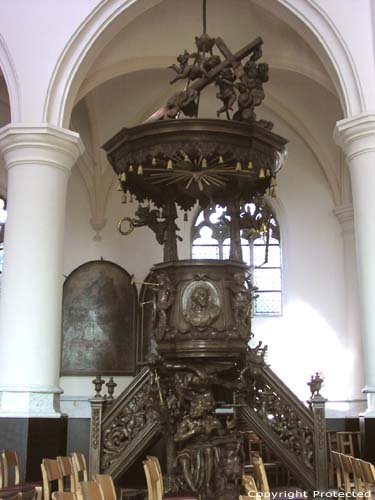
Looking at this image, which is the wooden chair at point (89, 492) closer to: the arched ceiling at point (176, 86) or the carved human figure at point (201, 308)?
the carved human figure at point (201, 308)

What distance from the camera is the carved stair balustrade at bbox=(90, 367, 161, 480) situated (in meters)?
9.28

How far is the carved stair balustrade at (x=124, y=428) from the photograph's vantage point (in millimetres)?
9281

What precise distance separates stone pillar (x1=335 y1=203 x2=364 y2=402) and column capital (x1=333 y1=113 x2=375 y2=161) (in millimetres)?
4715

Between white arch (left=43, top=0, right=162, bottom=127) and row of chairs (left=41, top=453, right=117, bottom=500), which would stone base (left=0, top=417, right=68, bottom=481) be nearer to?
row of chairs (left=41, top=453, right=117, bottom=500)

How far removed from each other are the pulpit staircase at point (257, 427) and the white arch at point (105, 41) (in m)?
3.98

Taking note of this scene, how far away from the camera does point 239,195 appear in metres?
9.86

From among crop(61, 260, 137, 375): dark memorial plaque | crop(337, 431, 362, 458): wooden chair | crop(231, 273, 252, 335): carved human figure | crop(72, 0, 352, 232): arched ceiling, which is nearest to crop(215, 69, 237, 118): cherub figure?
crop(231, 273, 252, 335): carved human figure

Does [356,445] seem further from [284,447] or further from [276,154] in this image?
[276,154]

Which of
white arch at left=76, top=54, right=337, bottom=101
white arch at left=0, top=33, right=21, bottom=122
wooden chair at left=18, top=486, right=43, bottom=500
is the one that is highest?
white arch at left=76, top=54, right=337, bottom=101

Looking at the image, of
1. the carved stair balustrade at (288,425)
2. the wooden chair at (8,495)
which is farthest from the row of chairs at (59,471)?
the carved stair balustrade at (288,425)

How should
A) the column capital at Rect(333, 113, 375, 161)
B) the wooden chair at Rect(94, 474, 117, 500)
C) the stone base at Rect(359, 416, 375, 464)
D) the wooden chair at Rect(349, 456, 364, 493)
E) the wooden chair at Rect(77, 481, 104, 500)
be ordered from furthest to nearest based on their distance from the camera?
1. the column capital at Rect(333, 113, 375, 161)
2. the stone base at Rect(359, 416, 375, 464)
3. the wooden chair at Rect(349, 456, 364, 493)
4. the wooden chair at Rect(94, 474, 117, 500)
5. the wooden chair at Rect(77, 481, 104, 500)

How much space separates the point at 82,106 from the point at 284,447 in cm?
813

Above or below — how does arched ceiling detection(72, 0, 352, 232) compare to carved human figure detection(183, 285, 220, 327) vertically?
above

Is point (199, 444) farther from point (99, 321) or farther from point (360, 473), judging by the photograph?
point (99, 321)
